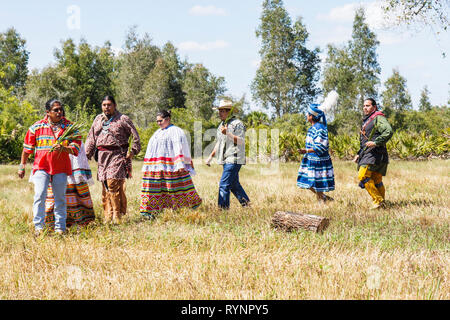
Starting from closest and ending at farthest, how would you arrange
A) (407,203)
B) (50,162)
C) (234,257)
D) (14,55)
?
(234,257)
(50,162)
(407,203)
(14,55)

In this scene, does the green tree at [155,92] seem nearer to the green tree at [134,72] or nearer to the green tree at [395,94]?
the green tree at [134,72]

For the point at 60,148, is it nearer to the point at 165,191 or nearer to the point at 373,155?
the point at 165,191

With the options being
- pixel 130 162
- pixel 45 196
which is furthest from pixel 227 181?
pixel 45 196

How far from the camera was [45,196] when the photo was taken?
596 cm

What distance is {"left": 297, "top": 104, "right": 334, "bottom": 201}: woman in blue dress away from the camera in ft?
25.6

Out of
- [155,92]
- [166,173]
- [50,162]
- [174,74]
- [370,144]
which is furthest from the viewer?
[174,74]

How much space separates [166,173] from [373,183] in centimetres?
368

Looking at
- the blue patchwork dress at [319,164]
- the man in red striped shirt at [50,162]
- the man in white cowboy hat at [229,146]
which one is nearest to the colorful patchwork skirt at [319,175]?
the blue patchwork dress at [319,164]

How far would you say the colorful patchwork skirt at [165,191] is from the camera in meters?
7.20

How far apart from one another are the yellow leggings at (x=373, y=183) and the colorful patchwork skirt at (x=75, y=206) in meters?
4.75

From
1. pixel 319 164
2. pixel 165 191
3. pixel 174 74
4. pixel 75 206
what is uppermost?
pixel 174 74

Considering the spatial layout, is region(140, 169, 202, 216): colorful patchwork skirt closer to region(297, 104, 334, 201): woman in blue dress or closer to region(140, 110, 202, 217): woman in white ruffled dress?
region(140, 110, 202, 217): woman in white ruffled dress

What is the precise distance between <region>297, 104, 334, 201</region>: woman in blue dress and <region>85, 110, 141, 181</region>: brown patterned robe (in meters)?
3.17
